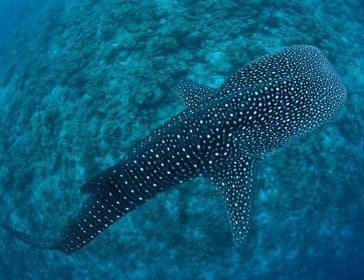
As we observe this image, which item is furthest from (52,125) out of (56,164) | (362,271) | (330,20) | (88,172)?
(362,271)

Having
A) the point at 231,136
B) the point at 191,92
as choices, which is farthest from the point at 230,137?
the point at 191,92

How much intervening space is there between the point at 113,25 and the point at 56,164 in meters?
4.76

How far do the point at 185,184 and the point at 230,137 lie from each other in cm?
285

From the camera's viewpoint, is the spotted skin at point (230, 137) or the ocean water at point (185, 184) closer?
the spotted skin at point (230, 137)

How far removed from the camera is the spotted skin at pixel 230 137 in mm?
4258

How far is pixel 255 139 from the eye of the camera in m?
4.63

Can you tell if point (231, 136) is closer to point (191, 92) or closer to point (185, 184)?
point (191, 92)

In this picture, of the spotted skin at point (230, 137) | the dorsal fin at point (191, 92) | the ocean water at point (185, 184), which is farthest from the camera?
the ocean water at point (185, 184)

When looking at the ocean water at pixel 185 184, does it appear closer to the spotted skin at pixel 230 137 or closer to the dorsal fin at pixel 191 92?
the dorsal fin at pixel 191 92

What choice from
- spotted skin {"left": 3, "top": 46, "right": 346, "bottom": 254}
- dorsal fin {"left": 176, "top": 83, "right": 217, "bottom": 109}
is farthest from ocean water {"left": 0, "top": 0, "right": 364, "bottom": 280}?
spotted skin {"left": 3, "top": 46, "right": 346, "bottom": 254}

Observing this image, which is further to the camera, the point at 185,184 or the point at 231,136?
the point at 185,184

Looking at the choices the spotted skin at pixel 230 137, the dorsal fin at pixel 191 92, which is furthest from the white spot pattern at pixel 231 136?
the dorsal fin at pixel 191 92

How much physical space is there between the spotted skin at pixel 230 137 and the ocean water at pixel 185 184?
2396mm

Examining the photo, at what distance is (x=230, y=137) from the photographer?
4477 millimetres
